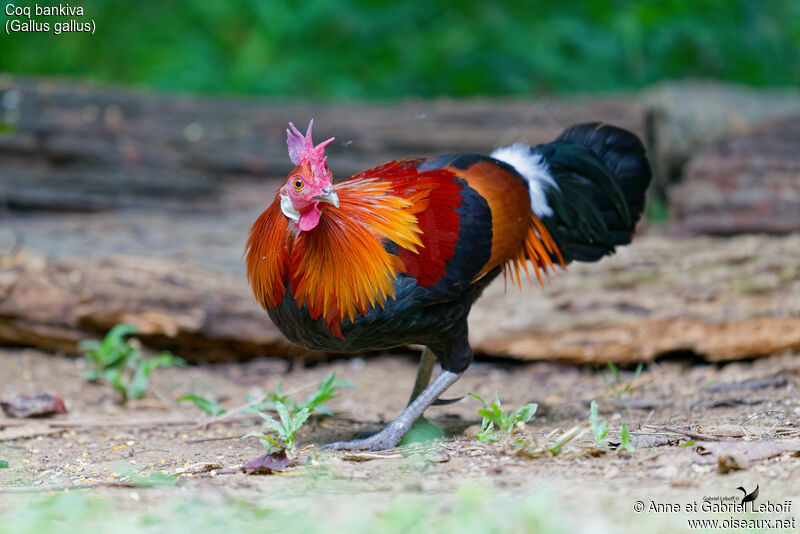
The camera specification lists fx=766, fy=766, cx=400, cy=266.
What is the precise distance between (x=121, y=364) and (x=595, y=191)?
3375 millimetres

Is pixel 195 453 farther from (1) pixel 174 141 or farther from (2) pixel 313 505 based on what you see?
(1) pixel 174 141

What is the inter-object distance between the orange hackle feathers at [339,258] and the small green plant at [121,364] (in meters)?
1.83

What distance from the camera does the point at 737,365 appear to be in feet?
16.8

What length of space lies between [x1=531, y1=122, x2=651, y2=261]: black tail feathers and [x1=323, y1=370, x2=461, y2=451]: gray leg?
1.08 meters

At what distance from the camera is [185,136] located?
713 cm

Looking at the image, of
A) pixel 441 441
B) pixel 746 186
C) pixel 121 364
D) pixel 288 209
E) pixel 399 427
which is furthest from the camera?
pixel 746 186

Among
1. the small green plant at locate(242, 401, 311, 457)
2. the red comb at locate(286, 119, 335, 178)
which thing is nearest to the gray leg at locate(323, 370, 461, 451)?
the small green plant at locate(242, 401, 311, 457)

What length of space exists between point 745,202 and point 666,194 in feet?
3.04

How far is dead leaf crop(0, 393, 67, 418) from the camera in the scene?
4418 mm

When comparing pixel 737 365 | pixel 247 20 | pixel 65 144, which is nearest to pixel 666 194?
pixel 737 365

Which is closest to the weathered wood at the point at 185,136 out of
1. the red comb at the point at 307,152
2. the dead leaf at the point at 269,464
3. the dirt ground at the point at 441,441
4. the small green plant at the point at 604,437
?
the dirt ground at the point at 441,441

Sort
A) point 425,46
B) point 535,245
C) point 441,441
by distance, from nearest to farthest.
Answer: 1. point 441,441
2. point 535,245
3. point 425,46

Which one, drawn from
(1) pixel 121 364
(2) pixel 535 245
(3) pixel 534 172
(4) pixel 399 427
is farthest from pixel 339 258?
(1) pixel 121 364

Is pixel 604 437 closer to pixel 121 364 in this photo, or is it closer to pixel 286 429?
pixel 286 429
